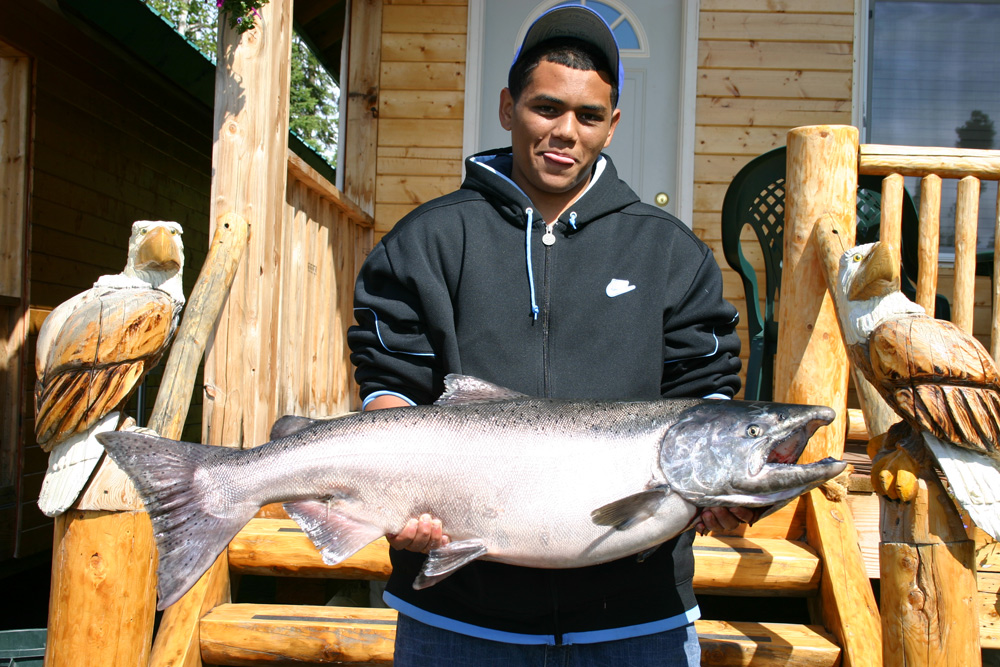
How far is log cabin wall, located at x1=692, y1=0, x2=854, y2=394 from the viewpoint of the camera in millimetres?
6402

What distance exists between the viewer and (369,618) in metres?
3.21

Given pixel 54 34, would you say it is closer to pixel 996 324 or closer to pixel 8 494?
pixel 8 494

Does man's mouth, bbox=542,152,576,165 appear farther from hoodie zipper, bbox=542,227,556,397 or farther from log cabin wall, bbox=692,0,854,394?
log cabin wall, bbox=692,0,854,394

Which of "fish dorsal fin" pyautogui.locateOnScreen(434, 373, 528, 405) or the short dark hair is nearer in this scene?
"fish dorsal fin" pyautogui.locateOnScreen(434, 373, 528, 405)

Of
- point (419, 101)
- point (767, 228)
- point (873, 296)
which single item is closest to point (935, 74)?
point (767, 228)

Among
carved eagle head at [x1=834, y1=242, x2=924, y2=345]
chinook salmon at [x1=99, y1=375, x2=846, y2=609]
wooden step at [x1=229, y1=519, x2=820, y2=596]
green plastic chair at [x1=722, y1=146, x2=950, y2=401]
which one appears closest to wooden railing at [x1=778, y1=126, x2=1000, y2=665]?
carved eagle head at [x1=834, y1=242, x2=924, y2=345]

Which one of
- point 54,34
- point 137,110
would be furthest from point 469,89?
point 137,110

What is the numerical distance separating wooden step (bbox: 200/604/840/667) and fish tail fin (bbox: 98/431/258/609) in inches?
55.5

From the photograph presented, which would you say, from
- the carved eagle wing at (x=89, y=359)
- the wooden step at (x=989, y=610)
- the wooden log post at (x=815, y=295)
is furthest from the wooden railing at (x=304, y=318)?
the wooden step at (x=989, y=610)

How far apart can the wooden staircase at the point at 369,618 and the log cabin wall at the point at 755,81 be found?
3.30 meters

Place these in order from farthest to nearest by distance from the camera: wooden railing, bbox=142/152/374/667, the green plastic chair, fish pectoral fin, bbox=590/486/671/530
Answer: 1. the green plastic chair
2. wooden railing, bbox=142/152/374/667
3. fish pectoral fin, bbox=590/486/671/530

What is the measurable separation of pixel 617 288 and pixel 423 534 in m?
0.81

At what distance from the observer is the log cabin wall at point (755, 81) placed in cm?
640

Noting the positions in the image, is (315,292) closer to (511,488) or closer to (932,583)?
(511,488)
